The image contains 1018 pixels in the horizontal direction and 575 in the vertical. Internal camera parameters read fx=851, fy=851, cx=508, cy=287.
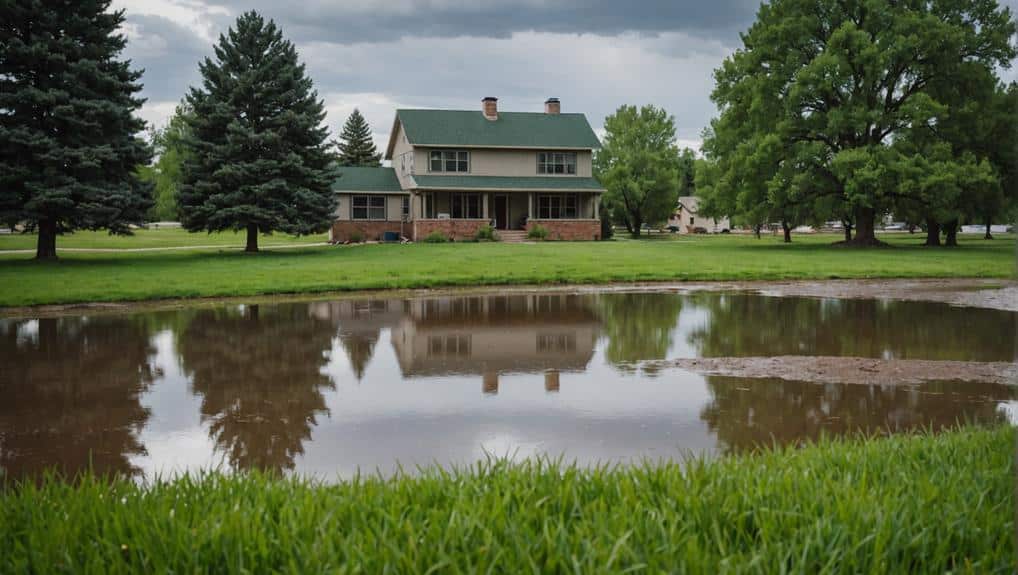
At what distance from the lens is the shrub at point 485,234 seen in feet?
150

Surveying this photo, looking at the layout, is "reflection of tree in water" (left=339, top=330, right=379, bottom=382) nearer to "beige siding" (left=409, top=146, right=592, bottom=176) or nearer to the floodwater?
the floodwater

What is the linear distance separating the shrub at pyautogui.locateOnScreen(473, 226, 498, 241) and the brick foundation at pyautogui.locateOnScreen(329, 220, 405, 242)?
528cm

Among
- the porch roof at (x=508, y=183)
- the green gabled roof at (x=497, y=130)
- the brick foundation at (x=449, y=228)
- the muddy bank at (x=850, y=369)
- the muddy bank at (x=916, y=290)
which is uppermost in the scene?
the green gabled roof at (x=497, y=130)

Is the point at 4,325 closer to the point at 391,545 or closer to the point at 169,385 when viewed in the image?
the point at 169,385

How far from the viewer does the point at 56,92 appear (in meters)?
27.9

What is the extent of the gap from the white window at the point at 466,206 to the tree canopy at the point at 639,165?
53.5 ft

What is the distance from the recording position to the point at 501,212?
2050 inches

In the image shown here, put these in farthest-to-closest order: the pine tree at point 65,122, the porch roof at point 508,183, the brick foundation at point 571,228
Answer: the brick foundation at point 571,228 < the porch roof at point 508,183 < the pine tree at point 65,122

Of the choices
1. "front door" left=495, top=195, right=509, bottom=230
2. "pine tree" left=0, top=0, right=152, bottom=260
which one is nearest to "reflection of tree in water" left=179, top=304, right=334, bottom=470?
"pine tree" left=0, top=0, right=152, bottom=260

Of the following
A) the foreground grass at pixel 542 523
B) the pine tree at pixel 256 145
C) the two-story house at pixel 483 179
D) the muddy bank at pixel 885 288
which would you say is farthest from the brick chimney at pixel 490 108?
the foreground grass at pixel 542 523

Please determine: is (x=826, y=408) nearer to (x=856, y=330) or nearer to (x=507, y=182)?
(x=856, y=330)

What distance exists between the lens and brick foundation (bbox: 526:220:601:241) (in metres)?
48.6

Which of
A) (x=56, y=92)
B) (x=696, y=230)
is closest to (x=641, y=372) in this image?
(x=56, y=92)

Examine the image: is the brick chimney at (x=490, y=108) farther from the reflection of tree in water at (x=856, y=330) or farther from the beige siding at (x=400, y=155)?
the reflection of tree in water at (x=856, y=330)
